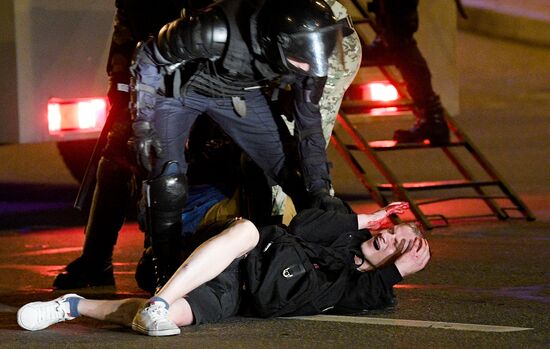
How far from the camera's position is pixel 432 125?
1023 cm

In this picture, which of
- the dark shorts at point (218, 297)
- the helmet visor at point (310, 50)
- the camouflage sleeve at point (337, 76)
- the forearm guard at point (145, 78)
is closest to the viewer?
the dark shorts at point (218, 297)

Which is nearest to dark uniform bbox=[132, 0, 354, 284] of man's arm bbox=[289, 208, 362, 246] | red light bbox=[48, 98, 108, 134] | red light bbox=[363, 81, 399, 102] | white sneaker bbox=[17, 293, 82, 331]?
man's arm bbox=[289, 208, 362, 246]

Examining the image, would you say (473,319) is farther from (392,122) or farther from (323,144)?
(392,122)

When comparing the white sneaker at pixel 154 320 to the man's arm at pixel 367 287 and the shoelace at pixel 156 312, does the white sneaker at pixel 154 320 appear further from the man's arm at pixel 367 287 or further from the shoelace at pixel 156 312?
the man's arm at pixel 367 287

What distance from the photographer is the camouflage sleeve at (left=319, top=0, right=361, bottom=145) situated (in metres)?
7.67

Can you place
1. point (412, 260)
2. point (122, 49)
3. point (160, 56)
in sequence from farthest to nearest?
point (122, 49), point (160, 56), point (412, 260)

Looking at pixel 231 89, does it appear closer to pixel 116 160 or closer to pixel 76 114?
pixel 116 160

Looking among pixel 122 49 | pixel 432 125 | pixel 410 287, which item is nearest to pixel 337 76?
pixel 122 49

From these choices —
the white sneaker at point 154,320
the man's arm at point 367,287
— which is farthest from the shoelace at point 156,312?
the man's arm at point 367,287

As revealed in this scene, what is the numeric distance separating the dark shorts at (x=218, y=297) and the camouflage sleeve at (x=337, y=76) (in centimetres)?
175

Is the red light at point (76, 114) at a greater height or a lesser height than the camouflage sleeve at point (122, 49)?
lesser

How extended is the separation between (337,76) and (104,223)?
1485mm

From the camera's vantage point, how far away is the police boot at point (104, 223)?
24.6ft

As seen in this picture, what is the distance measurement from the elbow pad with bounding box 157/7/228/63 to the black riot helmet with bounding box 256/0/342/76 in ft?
0.62
